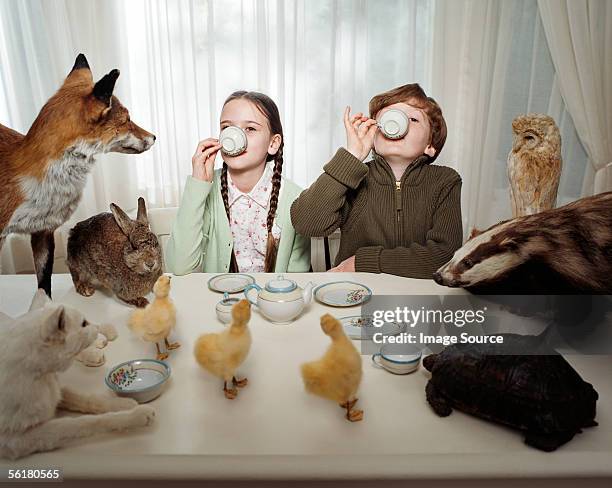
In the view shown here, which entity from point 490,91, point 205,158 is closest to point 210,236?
point 205,158

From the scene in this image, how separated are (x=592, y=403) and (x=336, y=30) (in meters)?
1.35

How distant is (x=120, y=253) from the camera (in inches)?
39.3

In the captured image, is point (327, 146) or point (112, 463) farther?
point (327, 146)

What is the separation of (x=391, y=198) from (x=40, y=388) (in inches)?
34.9

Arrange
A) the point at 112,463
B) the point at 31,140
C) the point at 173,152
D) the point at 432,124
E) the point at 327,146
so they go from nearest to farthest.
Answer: the point at 112,463
the point at 31,140
the point at 432,124
the point at 173,152
the point at 327,146

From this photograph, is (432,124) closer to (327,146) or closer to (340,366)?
(327,146)

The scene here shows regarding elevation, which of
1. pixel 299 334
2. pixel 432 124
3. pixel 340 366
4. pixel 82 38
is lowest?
pixel 299 334

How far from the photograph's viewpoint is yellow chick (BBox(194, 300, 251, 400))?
26.9 inches

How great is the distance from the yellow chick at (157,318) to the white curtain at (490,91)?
1.29m

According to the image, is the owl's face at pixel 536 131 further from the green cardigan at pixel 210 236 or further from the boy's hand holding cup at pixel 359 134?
the green cardigan at pixel 210 236

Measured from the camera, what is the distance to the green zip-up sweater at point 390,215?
47.4 inches

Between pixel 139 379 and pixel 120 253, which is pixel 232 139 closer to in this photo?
pixel 120 253

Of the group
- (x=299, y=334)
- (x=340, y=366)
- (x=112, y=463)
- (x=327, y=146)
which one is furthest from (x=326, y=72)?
(x=112, y=463)

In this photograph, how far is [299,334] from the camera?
918mm
